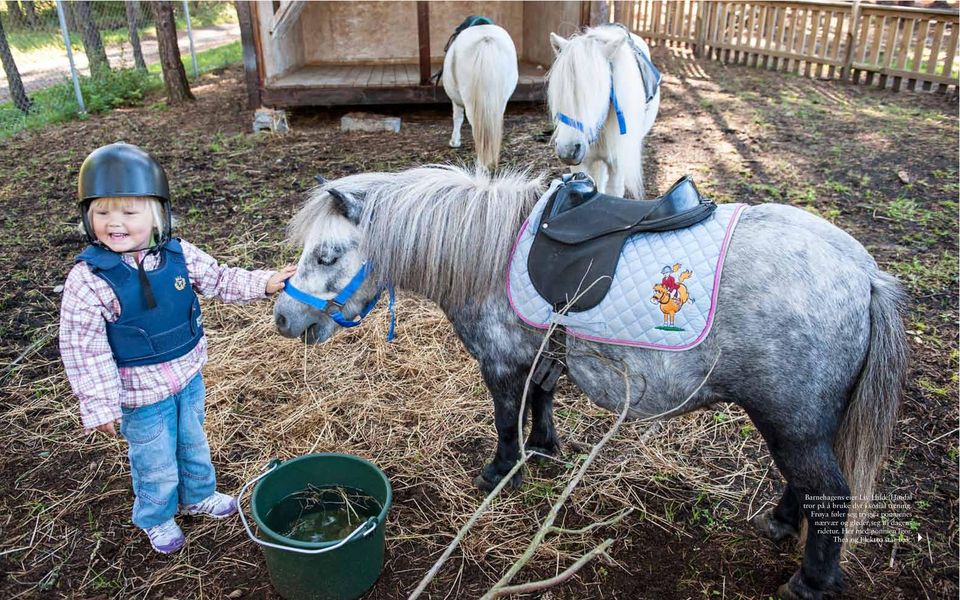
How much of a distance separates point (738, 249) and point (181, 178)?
6033 mm

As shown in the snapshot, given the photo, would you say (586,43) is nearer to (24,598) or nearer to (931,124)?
(24,598)

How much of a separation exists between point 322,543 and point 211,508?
867 mm

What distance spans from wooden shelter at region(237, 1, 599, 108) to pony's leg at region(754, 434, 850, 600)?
21.2 feet

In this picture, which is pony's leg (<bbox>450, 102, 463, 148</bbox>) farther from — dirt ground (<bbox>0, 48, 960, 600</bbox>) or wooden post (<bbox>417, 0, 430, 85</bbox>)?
dirt ground (<bbox>0, 48, 960, 600</bbox>)

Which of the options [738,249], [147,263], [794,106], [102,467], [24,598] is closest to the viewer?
[738,249]

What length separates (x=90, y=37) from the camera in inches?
411

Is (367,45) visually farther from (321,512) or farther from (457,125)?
(321,512)

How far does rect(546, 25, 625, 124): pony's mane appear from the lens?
14.0 ft

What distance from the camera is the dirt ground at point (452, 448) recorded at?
241cm

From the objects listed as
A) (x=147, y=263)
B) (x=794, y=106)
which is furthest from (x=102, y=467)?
(x=794, y=106)

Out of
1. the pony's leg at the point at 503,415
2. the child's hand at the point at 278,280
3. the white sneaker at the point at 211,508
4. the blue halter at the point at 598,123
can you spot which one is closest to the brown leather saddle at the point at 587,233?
the pony's leg at the point at 503,415

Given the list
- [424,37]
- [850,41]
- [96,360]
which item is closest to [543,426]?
[96,360]

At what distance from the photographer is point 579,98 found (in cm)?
429

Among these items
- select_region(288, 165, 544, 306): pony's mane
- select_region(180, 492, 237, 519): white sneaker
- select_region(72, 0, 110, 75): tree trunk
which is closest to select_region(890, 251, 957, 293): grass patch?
select_region(288, 165, 544, 306): pony's mane
